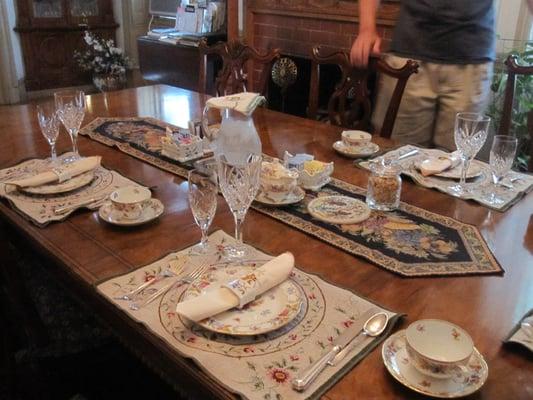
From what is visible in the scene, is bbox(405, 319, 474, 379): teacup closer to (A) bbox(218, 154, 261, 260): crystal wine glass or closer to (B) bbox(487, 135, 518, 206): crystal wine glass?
(A) bbox(218, 154, 261, 260): crystal wine glass

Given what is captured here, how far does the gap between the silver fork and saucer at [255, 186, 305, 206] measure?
32 cm

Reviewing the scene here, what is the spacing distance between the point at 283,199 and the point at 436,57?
105 cm

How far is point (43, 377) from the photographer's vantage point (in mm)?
1219

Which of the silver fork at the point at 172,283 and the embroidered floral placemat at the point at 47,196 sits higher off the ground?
the embroidered floral placemat at the point at 47,196

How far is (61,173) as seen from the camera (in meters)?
1.32

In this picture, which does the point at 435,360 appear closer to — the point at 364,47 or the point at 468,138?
the point at 468,138

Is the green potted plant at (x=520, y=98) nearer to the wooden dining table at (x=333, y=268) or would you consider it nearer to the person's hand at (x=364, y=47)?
the person's hand at (x=364, y=47)

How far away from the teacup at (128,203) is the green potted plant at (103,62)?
4498 mm

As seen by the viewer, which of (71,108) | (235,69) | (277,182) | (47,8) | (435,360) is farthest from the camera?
(47,8)

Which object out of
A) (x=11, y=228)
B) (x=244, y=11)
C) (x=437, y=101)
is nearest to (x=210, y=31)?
(x=244, y=11)

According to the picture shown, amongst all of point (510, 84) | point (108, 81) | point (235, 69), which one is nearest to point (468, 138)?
point (510, 84)

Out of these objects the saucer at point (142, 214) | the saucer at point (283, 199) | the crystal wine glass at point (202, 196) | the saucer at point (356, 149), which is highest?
the crystal wine glass at point (202, 196)

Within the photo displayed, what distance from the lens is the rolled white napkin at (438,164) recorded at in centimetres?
145

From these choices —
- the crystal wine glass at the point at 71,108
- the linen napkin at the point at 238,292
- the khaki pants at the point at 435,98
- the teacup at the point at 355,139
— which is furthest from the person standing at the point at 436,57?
the linen napkin at the point at 238,292
